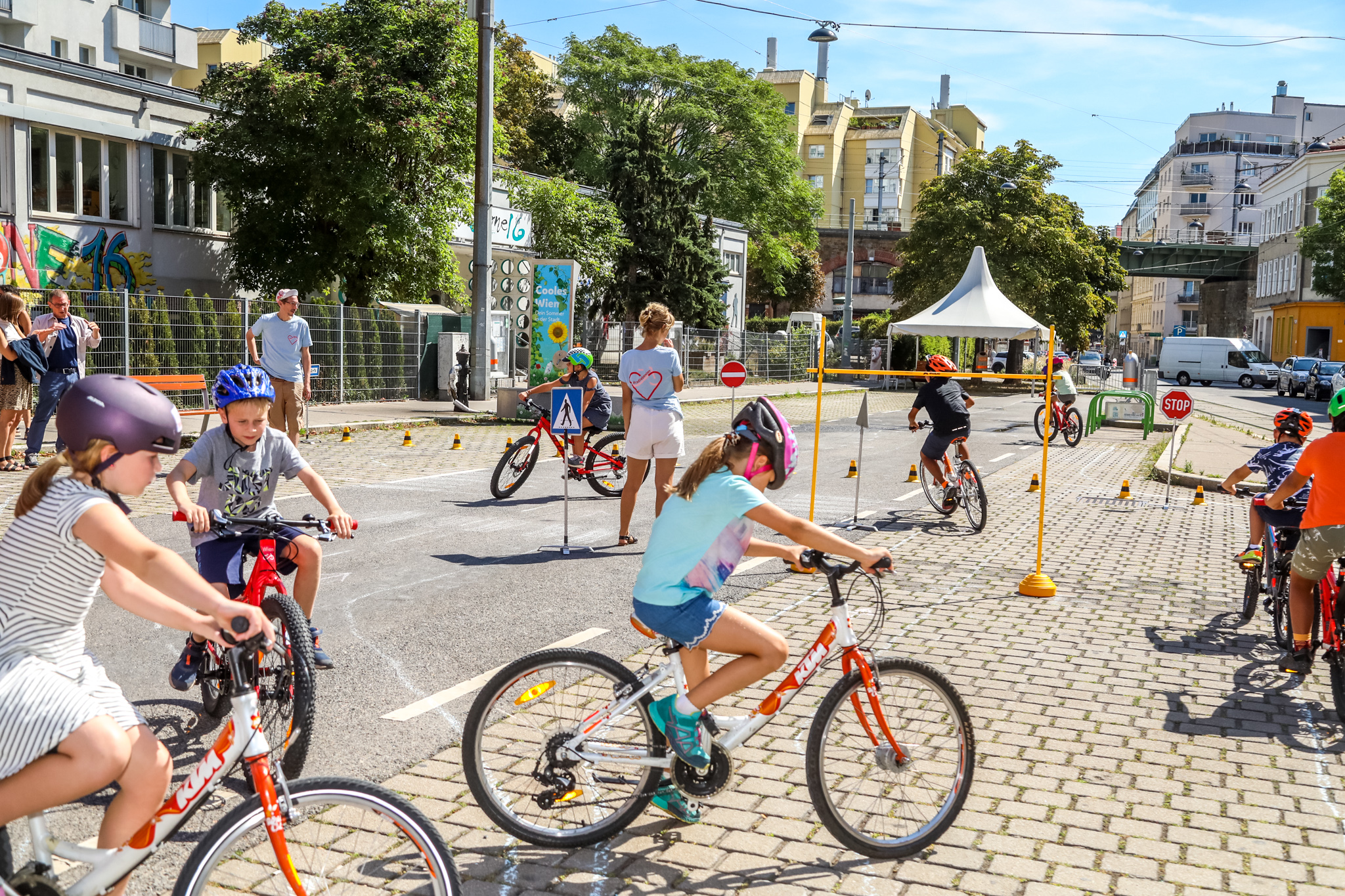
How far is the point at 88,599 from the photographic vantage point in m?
2.83

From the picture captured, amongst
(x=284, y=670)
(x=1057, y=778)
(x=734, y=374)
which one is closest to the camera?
(x=284, y=670)

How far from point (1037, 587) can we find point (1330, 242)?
66296 millimetres

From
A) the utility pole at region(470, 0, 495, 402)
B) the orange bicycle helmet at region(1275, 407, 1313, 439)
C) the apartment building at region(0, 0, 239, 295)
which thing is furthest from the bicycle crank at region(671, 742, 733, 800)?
the apartment building at region(0, 0, 239, 295)

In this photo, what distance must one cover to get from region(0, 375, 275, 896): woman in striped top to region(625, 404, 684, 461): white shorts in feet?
21.7

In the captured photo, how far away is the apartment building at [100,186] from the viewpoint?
79.9 feet

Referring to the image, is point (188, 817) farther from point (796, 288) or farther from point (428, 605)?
point (796, 288)

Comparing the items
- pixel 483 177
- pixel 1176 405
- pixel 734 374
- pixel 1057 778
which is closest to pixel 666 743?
pixel 1057 778

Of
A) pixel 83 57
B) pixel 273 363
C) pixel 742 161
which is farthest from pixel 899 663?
pixel 742 161

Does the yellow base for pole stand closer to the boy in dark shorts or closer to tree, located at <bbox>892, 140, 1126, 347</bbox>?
the boy in dark shorts

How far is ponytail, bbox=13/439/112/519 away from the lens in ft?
9.04

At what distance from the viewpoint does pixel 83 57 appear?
135ft

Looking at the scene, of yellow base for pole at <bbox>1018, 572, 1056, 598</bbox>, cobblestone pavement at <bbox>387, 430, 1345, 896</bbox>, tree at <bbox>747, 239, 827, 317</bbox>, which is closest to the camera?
cobblestone pavement at <bbox>387, 430, 1345, 896</bbox>

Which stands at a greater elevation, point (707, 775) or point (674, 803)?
point (707, 775)

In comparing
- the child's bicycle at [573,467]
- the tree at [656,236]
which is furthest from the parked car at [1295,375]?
the child's bicycle at [573,467]
